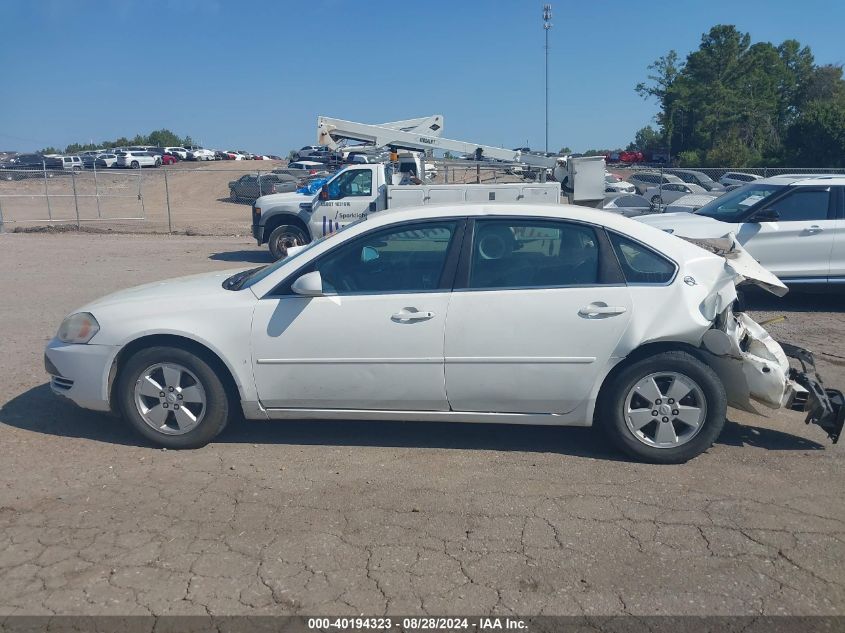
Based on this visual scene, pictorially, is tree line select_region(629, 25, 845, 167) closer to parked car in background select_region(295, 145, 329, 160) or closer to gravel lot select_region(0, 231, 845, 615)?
parked car in background select_region(295, 145, 329, 160)

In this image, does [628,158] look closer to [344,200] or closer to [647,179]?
[647,179]

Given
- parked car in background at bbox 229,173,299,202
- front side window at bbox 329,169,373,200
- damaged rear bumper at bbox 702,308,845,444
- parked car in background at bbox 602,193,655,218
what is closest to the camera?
damaged rear bumper at bbox 702,308,845,444

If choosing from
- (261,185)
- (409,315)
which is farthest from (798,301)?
(261,185)

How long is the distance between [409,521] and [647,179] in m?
38.1

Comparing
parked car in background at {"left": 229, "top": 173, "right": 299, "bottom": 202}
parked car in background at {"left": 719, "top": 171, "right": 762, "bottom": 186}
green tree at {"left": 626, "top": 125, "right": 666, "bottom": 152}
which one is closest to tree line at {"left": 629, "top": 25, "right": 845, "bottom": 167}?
green tree at {"left": 626, "top": 125, "right": 666, "bottom": 152}

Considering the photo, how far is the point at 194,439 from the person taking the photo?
5.31m

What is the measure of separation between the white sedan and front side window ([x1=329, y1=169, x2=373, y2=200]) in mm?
10345

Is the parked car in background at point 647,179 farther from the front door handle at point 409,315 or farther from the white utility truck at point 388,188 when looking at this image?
the front door handle at point 409,315

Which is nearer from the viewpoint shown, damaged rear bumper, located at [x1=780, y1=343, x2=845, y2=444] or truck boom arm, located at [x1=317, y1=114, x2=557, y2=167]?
damaged rear bumper, located at [x1=780, y1=343, x2=845, y2=444]

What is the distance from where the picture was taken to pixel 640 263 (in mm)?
5242

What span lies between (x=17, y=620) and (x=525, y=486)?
2.74 meters

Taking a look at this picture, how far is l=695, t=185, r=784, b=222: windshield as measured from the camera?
10.4 metres

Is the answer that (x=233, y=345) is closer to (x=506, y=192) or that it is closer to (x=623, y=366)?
(x=623, y=366)

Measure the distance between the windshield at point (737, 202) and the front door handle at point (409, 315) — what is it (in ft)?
21.9
